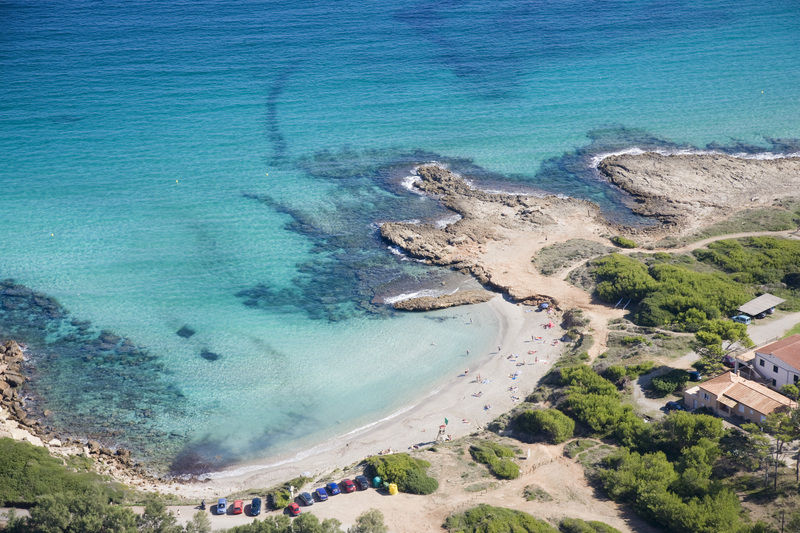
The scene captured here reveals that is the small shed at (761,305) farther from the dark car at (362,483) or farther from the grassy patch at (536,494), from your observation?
the dark car at (362,483)

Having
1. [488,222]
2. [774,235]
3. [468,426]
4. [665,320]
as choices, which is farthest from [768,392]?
[488,222]

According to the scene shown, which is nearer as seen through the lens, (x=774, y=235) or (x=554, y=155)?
(x=774, y=235)

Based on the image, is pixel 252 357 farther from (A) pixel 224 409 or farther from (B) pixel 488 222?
(B) pixel 488 222

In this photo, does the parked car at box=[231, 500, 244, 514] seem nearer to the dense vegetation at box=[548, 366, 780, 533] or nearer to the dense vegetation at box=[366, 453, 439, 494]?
the dense vegetation at box=[366, 453, 439, 494]

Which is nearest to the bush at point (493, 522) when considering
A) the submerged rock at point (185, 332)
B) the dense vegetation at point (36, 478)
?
the dense vegetation at point (36, 478)

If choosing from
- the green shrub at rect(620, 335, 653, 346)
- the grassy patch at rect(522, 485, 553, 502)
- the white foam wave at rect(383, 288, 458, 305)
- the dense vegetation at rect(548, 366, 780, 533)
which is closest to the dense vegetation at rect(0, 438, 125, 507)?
the grassy patch at rect(522, 485, 553, 502)
